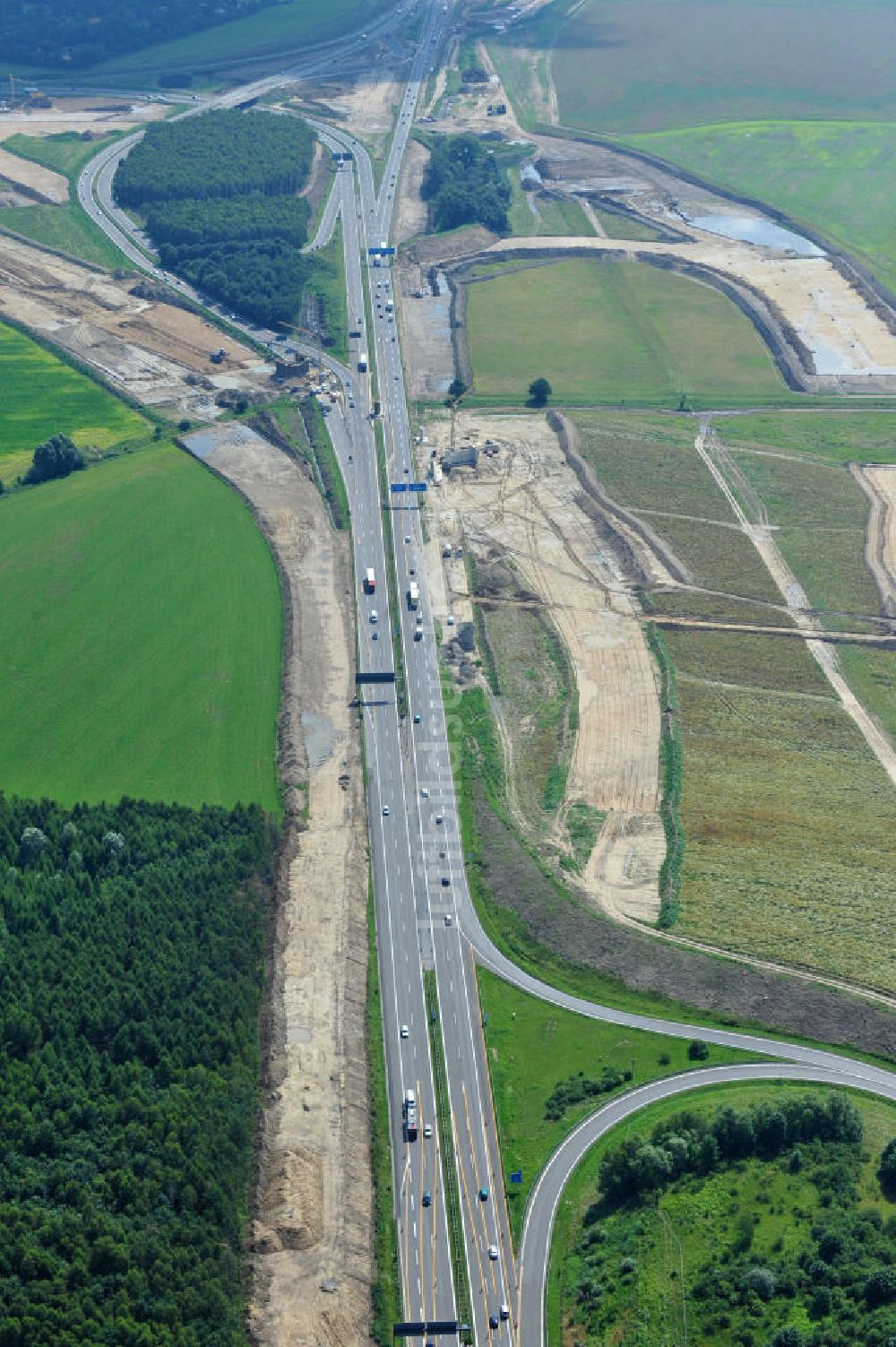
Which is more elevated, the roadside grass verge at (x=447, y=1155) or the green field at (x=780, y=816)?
the green field at (x=780, y=816)

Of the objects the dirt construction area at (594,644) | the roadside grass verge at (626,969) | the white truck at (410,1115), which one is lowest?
the white truck at (410,1115)

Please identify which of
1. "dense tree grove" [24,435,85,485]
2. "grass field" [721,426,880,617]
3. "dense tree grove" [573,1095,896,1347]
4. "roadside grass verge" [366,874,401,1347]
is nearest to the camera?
"dense tree grove" [573,1095,896,1347]

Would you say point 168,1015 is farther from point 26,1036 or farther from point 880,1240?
point 880,1240

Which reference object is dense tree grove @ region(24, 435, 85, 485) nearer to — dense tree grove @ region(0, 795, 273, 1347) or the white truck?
dense tree grove @ region(0, 795, 273, 1347)

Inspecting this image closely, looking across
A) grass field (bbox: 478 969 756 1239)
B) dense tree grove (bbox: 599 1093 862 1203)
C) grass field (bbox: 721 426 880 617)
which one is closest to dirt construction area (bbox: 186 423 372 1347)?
grass field (bbox: 478 969 756 1239)

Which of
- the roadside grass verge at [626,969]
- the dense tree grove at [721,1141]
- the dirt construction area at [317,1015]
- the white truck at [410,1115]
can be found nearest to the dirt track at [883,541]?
the dirt construction area at [317,1015]

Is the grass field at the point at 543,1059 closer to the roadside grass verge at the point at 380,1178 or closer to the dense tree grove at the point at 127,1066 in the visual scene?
the roadside grass verge at the point at 380,1178

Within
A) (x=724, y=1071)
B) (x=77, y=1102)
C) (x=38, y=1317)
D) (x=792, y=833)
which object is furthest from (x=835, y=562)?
(x=38, y=1317)
